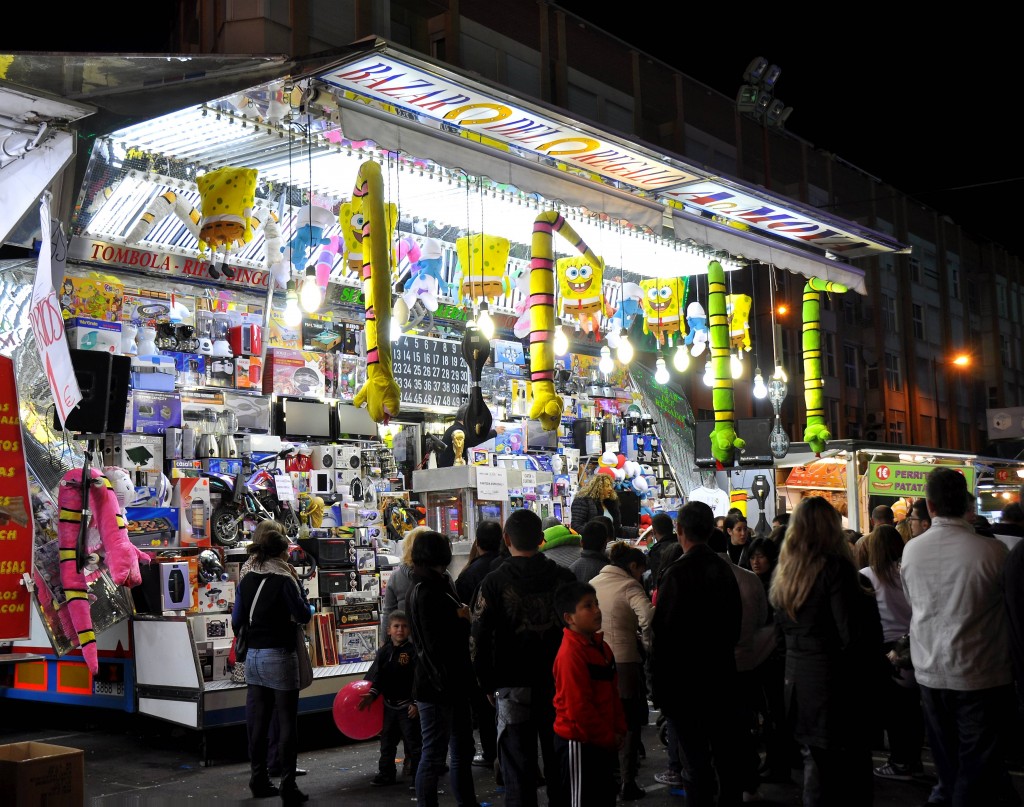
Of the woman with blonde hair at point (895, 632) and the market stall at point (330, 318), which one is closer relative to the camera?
the woman with blonde hair at point (895, 632)

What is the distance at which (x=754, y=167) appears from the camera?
83.0ft

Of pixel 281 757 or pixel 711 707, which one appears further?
pixel 281 757

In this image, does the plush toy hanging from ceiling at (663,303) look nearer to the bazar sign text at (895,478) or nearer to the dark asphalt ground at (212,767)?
the bazar sign text at (895,478)

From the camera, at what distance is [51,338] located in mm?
7160

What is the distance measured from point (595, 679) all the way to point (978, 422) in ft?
131

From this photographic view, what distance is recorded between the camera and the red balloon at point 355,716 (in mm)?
8250

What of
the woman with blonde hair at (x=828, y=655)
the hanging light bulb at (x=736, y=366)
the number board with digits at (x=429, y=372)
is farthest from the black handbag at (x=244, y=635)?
the hanging light bulb at (x=736, y=366)

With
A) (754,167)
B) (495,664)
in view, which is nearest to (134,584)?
(495,664)

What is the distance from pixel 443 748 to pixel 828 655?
227cm

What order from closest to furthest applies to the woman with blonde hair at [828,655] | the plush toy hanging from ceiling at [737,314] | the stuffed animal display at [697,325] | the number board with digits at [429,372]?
the woman with blonde hair at [828,655], the number board with digits at [429,372], the stuffed animal display at [697,325], the plush toy hanging from ceiling at [737,314]

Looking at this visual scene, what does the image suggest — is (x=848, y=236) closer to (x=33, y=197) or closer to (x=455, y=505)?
(x=455, y=505)

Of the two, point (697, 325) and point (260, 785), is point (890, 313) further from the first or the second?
point (260, 785)

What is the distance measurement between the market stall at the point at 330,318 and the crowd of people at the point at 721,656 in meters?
2.41

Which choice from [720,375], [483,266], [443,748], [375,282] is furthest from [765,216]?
[443,748]
